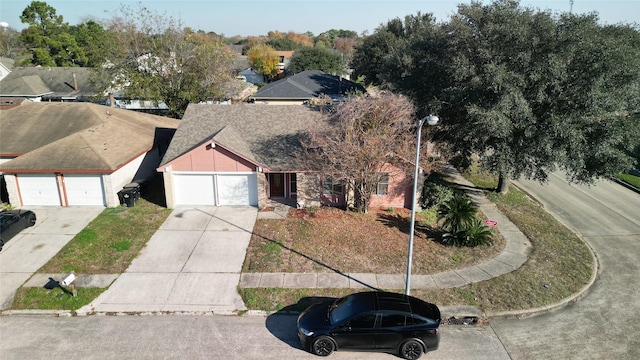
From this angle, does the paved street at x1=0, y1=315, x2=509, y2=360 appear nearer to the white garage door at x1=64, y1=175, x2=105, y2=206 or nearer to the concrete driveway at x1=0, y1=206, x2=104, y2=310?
the concrete driveway at x1=0, y1=206, x2=104, y2=310

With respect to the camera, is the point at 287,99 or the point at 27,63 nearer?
the point at 287,99

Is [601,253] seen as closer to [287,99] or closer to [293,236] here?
[293,236]

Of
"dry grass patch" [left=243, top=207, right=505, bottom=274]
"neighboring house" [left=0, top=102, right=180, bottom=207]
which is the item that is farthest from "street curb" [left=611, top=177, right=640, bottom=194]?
"neighboring house" [left=0, top=102, right=180, bottom=207]

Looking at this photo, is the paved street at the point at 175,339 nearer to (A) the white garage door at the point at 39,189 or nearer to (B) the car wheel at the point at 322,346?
(B) the car wheel at the point at 322,346

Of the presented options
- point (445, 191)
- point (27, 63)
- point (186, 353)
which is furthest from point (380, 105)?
point (27, 63)

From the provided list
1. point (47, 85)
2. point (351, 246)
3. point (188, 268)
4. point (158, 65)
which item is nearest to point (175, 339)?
point (188, 268)

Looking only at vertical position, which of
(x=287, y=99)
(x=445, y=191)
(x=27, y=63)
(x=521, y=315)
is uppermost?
(x=27, y=63)
